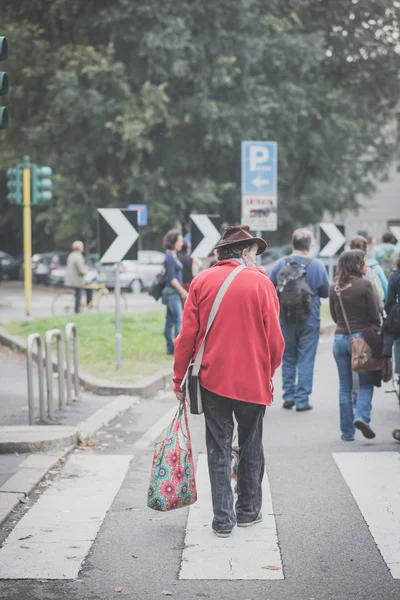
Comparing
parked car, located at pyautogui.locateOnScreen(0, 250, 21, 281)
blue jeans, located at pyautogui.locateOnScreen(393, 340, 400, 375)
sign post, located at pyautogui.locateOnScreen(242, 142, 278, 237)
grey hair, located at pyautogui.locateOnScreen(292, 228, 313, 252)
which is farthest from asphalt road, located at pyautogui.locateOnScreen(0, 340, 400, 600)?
parked car, located at pyautogui.locateOnScreen(0, 250, 21, 281)

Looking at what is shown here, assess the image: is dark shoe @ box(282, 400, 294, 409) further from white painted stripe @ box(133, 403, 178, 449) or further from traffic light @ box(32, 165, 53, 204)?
traffic light @ box(32, 165, 53, 204)

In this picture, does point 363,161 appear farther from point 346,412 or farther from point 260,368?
point 260,368

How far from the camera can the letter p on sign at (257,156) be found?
1577 cm

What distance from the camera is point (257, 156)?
622 inches

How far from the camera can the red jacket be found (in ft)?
19.4

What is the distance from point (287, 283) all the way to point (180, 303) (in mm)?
4585

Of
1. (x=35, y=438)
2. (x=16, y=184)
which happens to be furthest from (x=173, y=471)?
(x=16, y=184)

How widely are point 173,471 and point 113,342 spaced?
1072cm

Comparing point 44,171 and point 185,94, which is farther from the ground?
point 185,94

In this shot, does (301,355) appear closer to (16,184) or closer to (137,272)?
(16,184)

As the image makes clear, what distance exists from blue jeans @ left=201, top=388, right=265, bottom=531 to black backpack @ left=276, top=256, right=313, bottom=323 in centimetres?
435

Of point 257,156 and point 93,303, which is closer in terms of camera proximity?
point 257,156

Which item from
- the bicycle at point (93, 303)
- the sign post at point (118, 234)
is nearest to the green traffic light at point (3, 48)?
the sign post at point (118, 234)

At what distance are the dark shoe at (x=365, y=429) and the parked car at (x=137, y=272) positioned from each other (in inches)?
1062
